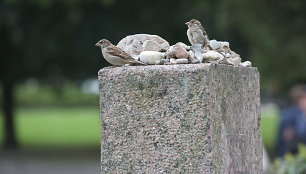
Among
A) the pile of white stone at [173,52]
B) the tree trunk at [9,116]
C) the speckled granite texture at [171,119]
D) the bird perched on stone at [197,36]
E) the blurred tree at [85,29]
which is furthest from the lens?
the tree trunk at [9,116]

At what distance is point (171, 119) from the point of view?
3.08 metres

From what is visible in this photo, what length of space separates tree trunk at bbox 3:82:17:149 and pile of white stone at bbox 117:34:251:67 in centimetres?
1912

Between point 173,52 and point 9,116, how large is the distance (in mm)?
20307

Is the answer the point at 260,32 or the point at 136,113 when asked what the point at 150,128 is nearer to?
the point at 136,113

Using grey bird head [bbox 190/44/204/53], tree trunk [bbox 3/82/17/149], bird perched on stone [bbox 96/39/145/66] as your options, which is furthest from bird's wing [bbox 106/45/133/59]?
tree trunk [bbox 3/82/17/149]

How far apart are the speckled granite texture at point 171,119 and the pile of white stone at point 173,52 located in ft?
0.35

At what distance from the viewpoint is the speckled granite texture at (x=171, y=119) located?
9.93 feet

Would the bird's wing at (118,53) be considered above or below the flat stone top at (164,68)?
above

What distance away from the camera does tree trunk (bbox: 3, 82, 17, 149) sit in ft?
73.7

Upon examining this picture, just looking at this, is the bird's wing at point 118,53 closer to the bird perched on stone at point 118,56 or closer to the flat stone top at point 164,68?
the bird perched on stone at point 118,56

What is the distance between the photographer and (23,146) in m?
24.3

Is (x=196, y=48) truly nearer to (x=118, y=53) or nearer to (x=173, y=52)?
(x=173, y=52)

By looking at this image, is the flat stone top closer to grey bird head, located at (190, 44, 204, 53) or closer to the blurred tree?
grey bird head, located at (190, 44, 204, 53)

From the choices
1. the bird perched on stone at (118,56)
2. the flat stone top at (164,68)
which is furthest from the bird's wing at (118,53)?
the flat stone top at (164,68)
